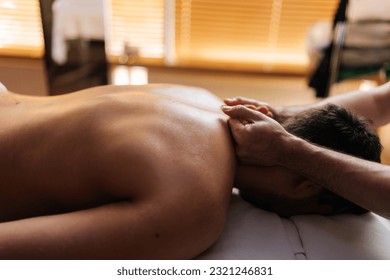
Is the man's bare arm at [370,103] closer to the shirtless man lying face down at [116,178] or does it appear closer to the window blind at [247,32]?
the shirtless man lying face down at [116,178]

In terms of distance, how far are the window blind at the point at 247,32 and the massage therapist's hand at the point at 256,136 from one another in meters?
1.56

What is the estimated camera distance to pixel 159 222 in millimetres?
768

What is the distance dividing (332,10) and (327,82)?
0.51m

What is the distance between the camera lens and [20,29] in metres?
2.61

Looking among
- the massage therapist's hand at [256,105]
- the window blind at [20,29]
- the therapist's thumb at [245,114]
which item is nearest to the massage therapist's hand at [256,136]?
the therapist's thumb at [245,114]

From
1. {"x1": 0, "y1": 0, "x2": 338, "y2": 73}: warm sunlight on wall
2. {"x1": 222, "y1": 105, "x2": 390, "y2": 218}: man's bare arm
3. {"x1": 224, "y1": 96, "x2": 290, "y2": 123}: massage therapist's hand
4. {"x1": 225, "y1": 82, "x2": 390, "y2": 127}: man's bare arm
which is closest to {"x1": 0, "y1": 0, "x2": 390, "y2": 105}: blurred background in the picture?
{"x1": 0, "y1": 0, "x2": 338, "y2": 73}: warm sunlight on wall

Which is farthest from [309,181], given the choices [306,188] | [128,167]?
[128,167]

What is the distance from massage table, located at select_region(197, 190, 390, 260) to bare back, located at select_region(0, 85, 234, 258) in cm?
10

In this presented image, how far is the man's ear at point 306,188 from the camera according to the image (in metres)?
1.01

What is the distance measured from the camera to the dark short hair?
1.00m

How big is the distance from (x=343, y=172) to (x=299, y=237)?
202 mm

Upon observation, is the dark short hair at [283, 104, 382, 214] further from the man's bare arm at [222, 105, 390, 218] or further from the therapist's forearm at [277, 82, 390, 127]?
the therapist's forearm at [277, 82, 390, 127]
